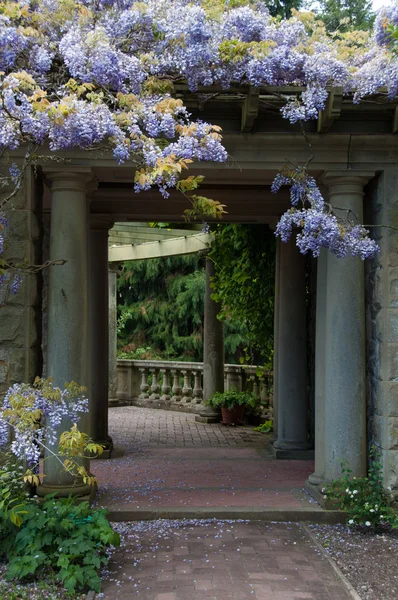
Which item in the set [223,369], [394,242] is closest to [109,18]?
[394,242]

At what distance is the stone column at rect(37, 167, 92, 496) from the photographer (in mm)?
5438

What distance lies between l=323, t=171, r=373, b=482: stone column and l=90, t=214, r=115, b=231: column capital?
322 cm

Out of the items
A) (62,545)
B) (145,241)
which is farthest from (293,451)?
A: (145,241)

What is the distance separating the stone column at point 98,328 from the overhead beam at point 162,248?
2.73 m

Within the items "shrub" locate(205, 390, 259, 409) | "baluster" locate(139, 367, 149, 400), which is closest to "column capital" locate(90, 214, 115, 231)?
"shrub" locate(205, 390, 259, 409)

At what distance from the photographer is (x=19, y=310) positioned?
5.35 m

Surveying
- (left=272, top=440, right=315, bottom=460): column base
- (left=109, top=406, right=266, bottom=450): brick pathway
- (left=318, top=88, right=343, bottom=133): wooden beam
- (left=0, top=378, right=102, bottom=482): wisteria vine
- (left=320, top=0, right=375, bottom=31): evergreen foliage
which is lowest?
(left=109, top=406, right=266, bottom=450): brick pathway

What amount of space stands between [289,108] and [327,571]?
3.35 meters

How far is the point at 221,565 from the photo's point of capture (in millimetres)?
4387

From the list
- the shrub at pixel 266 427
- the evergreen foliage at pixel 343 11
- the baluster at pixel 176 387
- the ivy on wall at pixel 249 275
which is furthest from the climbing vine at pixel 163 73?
the evergreen foliage at pixel 343 11

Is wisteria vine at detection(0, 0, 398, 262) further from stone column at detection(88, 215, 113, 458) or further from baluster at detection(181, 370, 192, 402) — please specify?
baluster at detection(181, 370, 192, 402)

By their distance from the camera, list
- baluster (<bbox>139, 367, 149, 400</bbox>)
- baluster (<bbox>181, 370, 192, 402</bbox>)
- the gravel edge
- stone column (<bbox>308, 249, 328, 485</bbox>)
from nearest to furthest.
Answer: the gravel edge, stone column (<bbox>308, 249, 328, 485</bbox>), baluster (<bbox>181, 370, 192, 402</bbox>), baluster (<bbox>139, 367, 149, 400</bbox>)

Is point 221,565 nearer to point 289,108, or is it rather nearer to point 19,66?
point 289,108

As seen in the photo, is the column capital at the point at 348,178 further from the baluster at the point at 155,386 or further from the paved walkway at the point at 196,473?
the baluster at the point at 155,386
